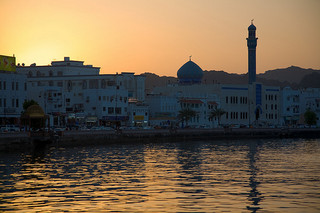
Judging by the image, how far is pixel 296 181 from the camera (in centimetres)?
4691

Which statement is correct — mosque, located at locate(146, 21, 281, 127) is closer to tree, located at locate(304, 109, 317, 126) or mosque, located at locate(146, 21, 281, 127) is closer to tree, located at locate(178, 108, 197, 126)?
tree, located at locate(178, 108, 197, 126)

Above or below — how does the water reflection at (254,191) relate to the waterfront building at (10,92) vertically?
below

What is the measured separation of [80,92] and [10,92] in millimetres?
32438

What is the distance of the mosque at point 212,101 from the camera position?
154250 millimetres

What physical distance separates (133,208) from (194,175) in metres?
17.1

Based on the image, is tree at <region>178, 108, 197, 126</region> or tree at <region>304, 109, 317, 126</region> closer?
tree at <region>178, 108, 197, 126</region>

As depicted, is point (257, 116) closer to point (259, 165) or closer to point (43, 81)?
point (43, 81)

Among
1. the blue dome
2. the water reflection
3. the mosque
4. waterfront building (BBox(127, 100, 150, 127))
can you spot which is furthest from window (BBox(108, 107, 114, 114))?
the water reflection

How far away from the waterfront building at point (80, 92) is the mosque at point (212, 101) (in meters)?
9.71

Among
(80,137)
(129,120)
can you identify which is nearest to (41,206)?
(80,137)

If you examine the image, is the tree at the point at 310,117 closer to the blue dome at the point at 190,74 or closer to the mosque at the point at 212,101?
the mosque at the point at 212,101

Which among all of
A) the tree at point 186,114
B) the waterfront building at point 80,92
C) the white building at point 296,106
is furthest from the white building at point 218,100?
the waterfront building at point 80,92

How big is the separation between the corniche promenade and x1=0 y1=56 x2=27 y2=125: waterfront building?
18.3 metres

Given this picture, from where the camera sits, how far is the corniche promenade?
276 feet
